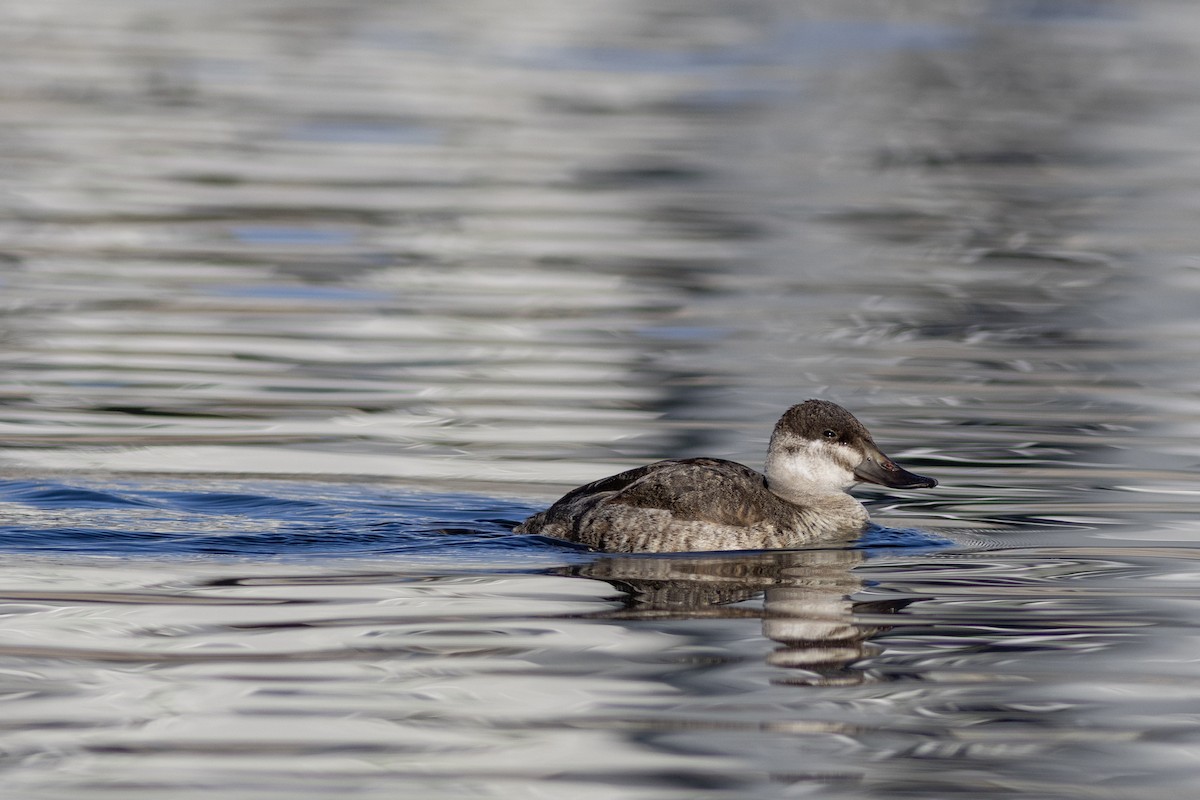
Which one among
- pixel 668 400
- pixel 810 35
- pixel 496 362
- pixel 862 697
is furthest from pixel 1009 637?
pixel 810 35

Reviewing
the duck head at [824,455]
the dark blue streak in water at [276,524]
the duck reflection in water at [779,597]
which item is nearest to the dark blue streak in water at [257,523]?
the dark blue streak in water at [276,524]

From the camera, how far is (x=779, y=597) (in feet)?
28.5

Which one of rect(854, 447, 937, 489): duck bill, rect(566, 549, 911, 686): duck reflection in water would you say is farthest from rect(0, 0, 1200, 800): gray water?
rect(854, 447, 937, 489): duck bill

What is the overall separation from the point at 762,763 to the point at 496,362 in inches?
305

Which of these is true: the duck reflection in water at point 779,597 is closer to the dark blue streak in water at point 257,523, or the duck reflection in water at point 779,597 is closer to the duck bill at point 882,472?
the duck bill at point 882,472

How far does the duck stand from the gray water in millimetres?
145

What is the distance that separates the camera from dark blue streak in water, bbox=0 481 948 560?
9398mm

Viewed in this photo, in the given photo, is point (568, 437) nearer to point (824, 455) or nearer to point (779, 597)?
point (824, 455)

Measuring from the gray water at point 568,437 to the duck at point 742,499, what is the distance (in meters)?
0.15

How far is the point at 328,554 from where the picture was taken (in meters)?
9.35

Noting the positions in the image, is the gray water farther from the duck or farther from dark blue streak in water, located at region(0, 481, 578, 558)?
the duck

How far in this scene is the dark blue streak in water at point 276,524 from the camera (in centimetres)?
940

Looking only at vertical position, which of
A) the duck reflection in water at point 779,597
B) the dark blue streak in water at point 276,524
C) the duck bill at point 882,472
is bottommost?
the duck reflection in water at point 779,597

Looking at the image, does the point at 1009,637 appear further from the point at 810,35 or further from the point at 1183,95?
the point at 810,35
